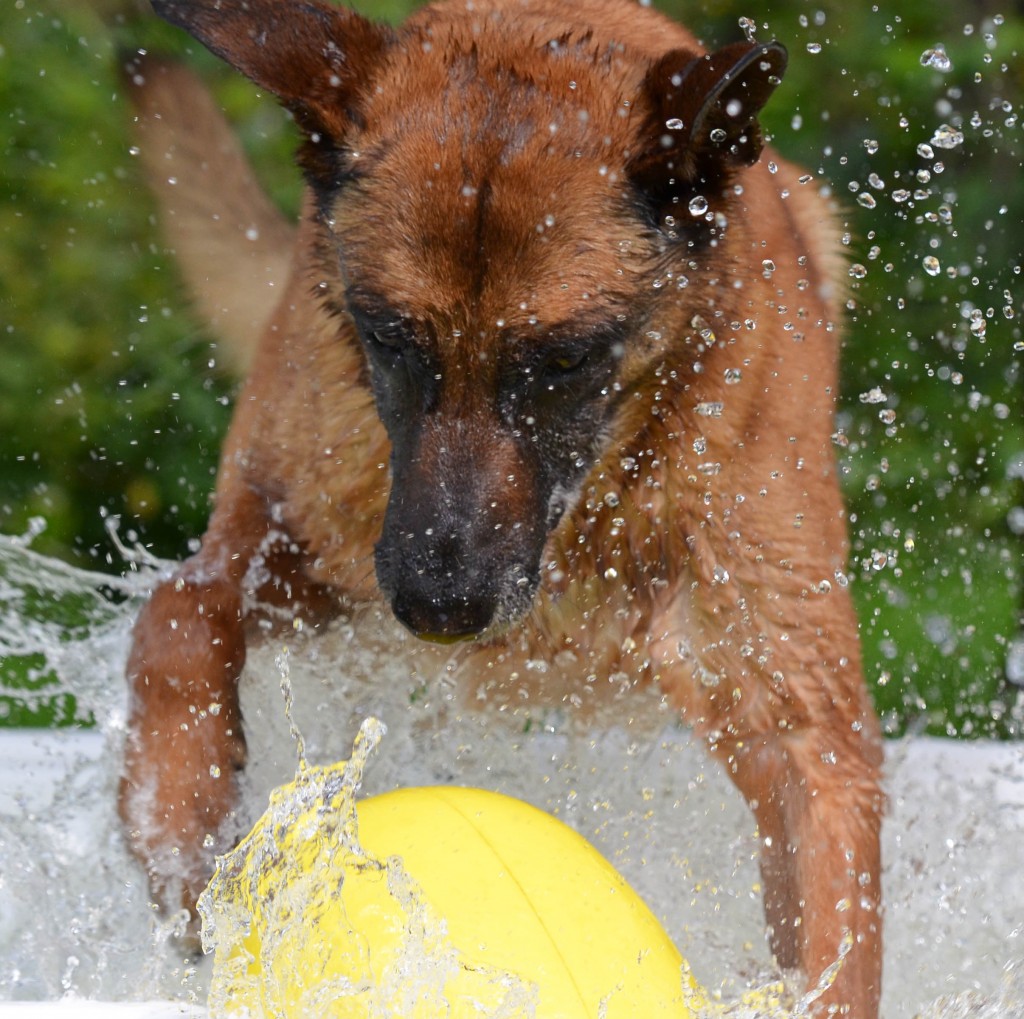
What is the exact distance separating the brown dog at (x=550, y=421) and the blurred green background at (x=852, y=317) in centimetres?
186

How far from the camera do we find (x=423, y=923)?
2018 mm

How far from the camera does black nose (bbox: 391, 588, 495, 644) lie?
91.0 inches

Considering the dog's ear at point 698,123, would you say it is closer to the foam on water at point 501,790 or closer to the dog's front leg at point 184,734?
the foam on water at point 501,790

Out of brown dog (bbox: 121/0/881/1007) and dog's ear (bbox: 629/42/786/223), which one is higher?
dog's ear (bbox: 629/42/786/223)

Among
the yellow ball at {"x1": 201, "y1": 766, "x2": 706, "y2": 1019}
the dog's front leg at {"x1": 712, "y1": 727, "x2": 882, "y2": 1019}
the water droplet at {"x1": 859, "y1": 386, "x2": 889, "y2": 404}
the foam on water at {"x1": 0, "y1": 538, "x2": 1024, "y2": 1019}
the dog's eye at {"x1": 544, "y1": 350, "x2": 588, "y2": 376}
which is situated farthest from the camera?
the water droplet at {"x1": 859, "y1": 386, "x2": 889, "y2": 404}

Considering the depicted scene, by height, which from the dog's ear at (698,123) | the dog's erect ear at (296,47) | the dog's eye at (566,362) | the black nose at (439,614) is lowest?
the black nose at (439,614)

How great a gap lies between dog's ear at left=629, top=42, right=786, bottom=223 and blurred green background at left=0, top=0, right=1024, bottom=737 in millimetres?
2384

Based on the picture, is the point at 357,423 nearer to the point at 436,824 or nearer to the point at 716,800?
the point at 436,824

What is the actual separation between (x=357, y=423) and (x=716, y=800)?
3.73ft

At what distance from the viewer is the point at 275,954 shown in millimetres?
2037

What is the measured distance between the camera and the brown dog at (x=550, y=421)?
7.61 feet

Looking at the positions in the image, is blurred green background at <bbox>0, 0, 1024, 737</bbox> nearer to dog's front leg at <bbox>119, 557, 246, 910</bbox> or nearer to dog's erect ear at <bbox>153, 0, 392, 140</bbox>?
dog's front leg at <bbox>119, 557, 246, 910</bbox>

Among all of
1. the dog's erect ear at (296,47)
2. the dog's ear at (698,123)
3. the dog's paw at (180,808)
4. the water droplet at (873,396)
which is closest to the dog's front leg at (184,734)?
the dog's paw at (180,808)

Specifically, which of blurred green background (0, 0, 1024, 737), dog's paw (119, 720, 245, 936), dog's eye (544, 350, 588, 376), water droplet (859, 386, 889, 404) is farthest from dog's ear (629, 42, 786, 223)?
blurred green background (0, 0, 1024, 737)
